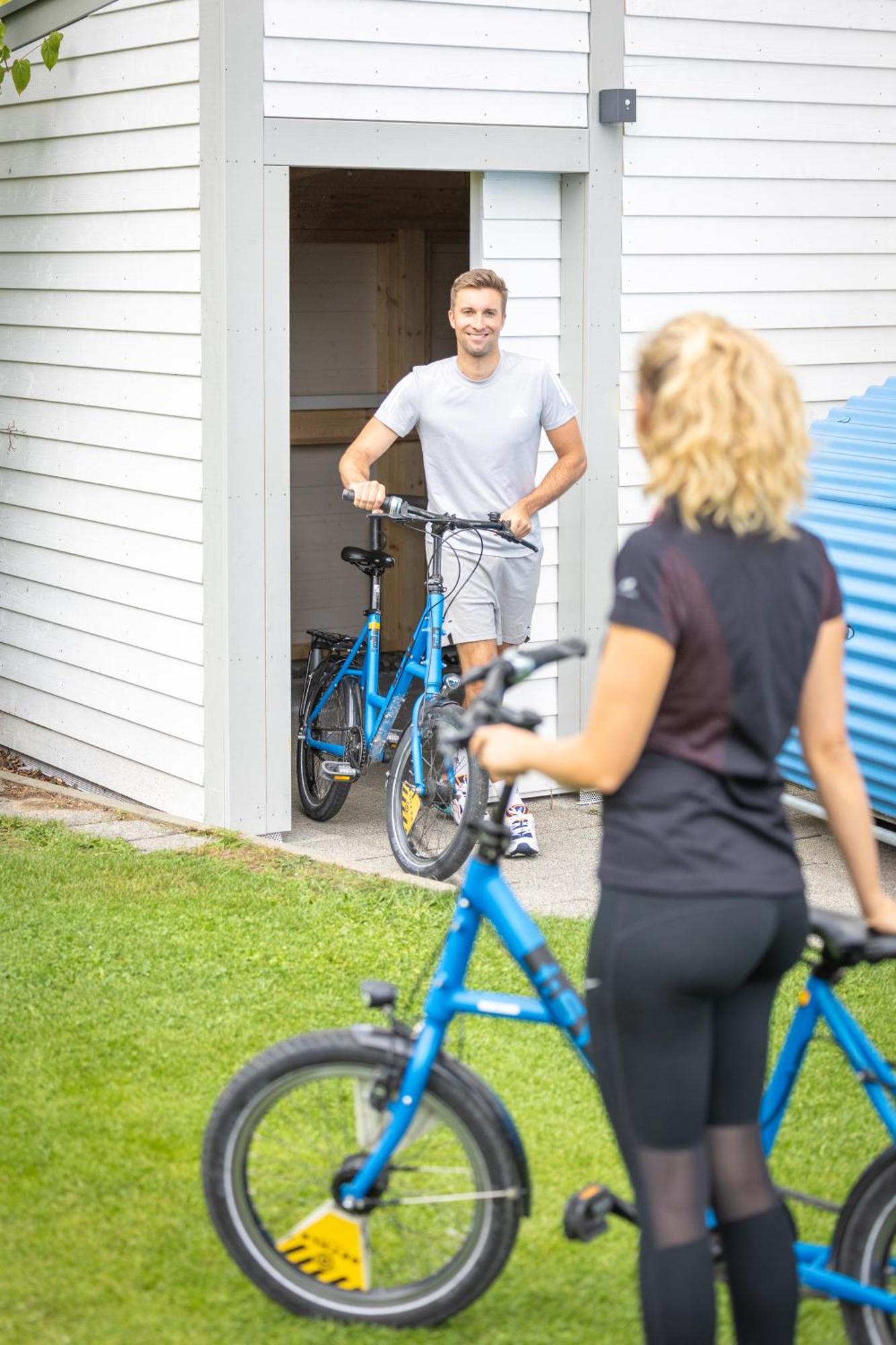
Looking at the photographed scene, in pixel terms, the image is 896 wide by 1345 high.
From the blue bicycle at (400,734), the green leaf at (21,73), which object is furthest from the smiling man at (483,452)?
the green leaf at (21,73)

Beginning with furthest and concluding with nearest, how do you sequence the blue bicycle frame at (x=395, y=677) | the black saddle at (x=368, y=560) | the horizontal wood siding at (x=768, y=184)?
the horizontal wood siding at (x=768, y=184), the black saddle at (x=368, y=560), the blue bicycle frame at (x=395, y=677)

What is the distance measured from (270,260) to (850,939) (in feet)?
15.6

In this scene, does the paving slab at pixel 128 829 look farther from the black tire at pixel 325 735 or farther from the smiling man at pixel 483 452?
the smiling man at pixel 483 452

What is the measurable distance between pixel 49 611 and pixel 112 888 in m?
2.73

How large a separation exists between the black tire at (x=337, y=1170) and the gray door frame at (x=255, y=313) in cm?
390

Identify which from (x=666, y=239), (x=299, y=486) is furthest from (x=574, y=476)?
(x=299, y=486)

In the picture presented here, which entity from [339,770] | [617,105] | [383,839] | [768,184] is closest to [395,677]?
[339,770]

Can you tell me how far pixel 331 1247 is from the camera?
11.3 feet

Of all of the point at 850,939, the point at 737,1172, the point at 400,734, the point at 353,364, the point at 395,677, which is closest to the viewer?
the point at 737,1172

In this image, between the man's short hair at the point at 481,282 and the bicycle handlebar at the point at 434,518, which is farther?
the man's short hair at the point at 481,282

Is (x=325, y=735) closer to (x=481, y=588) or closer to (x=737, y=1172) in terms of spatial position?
(x=481, y=588)

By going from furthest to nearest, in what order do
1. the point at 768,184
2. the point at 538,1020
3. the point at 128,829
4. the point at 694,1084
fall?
1. the point at 768,184
2. the point at 128,829
3. the point at 538,1020
4. the point at 694,1084

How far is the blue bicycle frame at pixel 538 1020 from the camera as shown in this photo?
3066 mm

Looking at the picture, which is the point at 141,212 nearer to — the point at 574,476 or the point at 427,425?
the point at 427,425
